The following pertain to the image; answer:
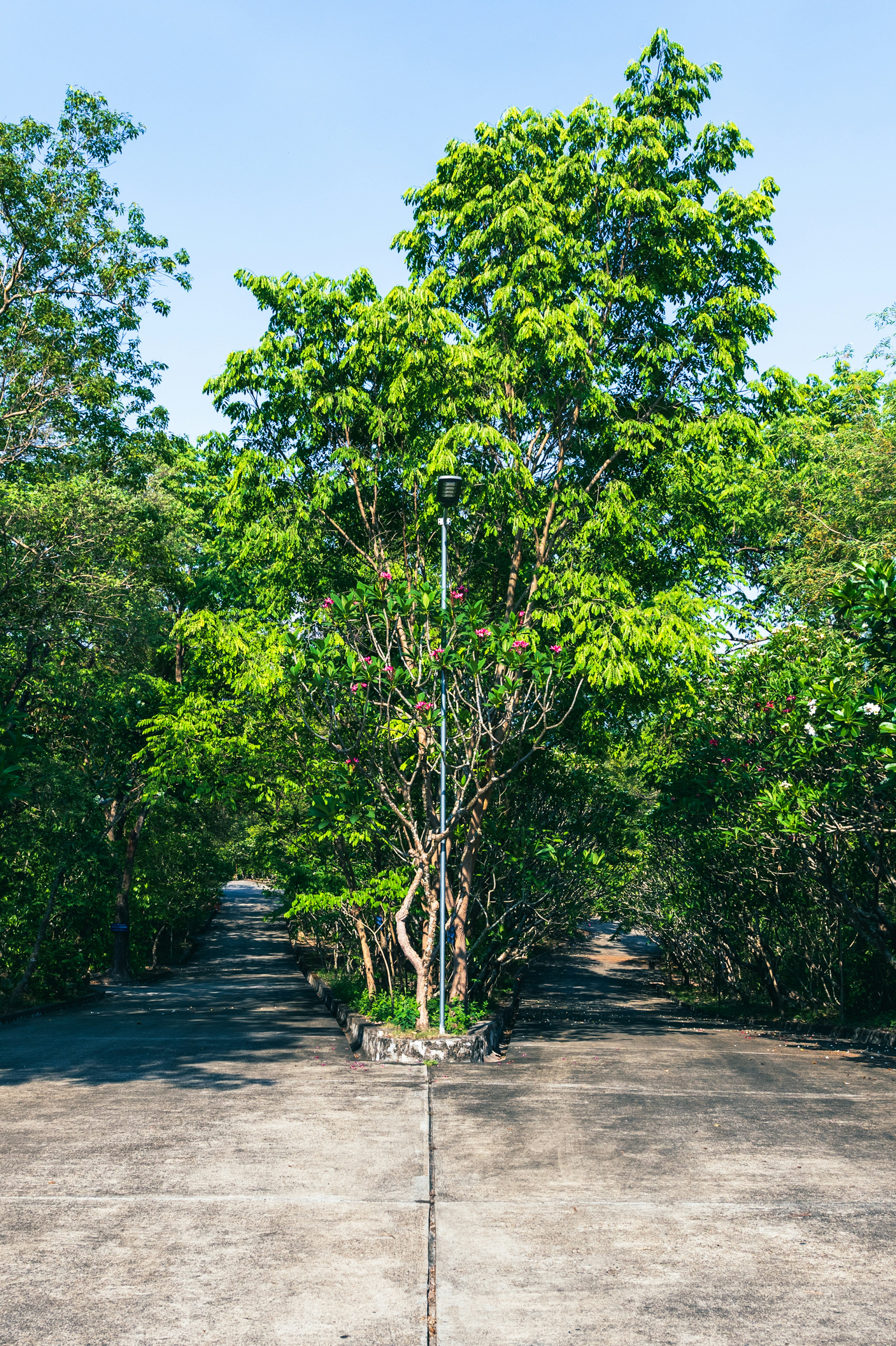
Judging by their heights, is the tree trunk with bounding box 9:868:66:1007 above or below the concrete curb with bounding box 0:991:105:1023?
above

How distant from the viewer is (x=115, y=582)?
17031 mm

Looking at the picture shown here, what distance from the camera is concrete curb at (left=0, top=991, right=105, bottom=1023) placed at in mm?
17891

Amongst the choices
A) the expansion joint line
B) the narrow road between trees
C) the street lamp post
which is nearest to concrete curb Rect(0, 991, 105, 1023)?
the narrow road between trees

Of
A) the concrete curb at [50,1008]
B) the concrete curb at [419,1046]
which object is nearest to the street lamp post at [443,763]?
the concrete curb at [419,1046]

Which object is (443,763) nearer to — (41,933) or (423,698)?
(423,698)

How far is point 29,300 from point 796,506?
1414 cm

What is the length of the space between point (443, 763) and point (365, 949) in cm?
535

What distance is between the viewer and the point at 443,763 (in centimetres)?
1159

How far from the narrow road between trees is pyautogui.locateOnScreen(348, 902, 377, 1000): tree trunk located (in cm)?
375

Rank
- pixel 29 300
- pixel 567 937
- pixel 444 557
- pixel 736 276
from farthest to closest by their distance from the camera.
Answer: pixel 567 937
pixel 29 300
pixel 736 276
pixel 444 557

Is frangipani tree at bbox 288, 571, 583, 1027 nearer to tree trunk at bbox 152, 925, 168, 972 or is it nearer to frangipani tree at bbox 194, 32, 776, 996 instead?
frangipani tree at bbox 194, 32, 776, 996

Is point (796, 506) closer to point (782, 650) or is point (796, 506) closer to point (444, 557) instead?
A: point (782, 650)

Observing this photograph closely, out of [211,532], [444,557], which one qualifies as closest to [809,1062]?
[444,557]

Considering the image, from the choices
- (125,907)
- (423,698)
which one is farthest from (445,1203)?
(125,907)
